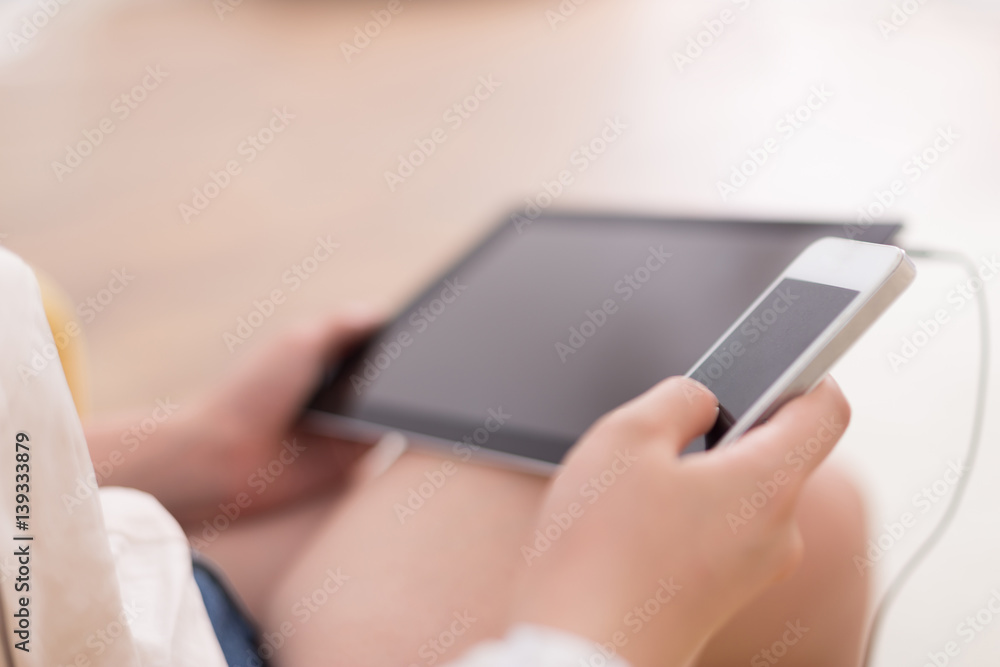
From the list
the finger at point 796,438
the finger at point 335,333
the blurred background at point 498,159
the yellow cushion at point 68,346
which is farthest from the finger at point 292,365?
the finger at point 796,438

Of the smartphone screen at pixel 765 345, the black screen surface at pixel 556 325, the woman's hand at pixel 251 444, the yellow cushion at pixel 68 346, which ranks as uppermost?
the smartphone screen at pixel 765 345

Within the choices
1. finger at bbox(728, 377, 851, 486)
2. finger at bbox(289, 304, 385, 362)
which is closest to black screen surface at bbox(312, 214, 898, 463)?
finger at bbox(289, 304, 385, 362)

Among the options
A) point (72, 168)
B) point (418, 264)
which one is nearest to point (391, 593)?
point (418, 264)

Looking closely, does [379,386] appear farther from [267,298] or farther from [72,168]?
[72,168]

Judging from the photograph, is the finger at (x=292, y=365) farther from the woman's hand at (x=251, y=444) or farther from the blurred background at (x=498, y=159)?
the blurred background at (x=498, y=159)

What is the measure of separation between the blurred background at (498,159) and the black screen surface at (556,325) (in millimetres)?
103

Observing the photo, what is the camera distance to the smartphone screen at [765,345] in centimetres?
43

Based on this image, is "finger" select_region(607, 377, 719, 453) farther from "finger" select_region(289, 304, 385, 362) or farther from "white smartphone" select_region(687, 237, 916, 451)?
"finger" select_region(289, 304, 385, 362)

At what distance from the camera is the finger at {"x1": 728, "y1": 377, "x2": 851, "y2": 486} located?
1.31 ft

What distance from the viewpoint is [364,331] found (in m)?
0.79

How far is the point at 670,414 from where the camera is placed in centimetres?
41

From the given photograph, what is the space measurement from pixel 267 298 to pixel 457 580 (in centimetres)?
111

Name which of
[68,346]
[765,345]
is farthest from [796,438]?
[68,346]

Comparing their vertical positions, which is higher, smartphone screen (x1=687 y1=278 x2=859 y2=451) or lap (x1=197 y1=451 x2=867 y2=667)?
smartphone screen (x1=687 y1=278 x2=859 y2=451)
